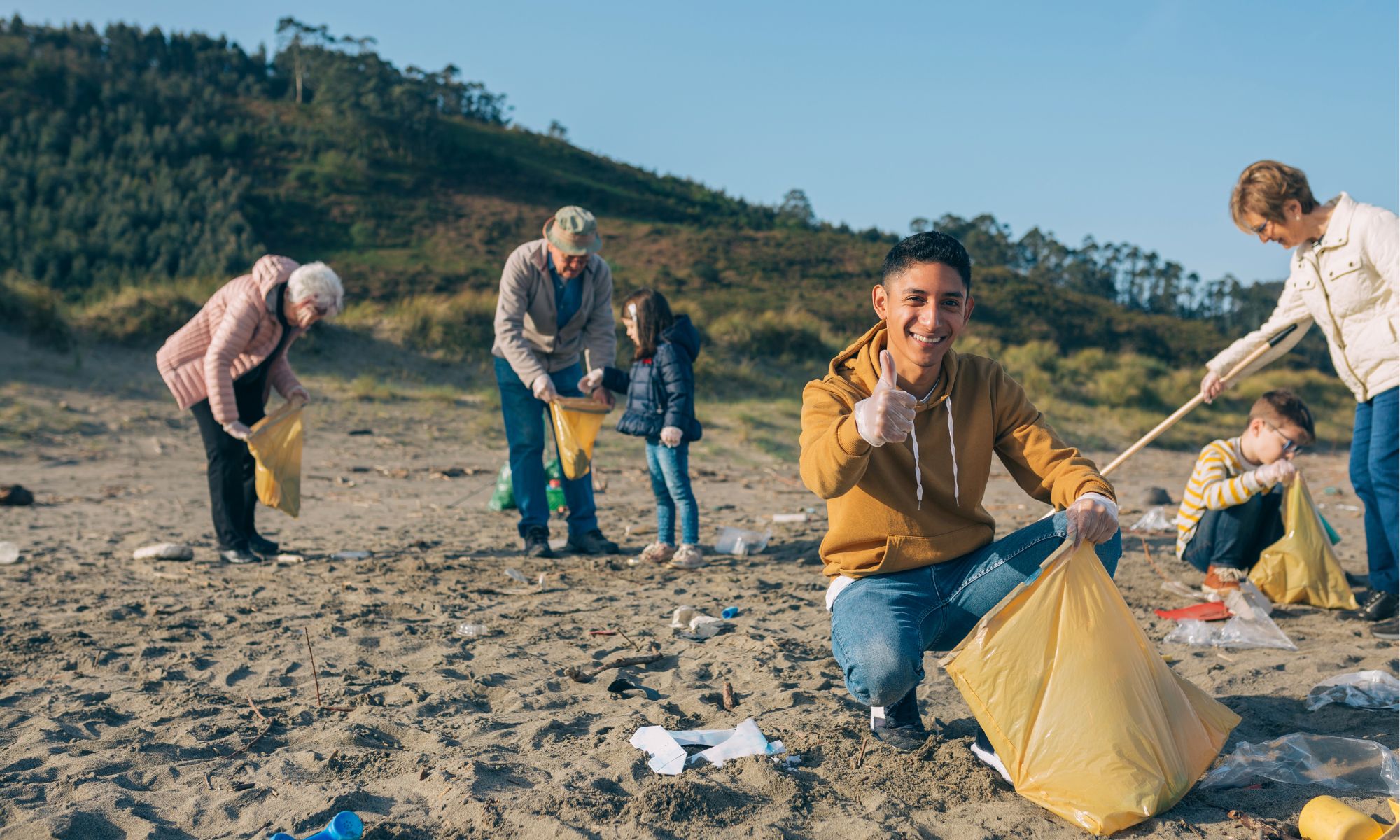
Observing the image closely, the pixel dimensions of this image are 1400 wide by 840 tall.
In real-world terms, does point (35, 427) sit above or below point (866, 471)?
below

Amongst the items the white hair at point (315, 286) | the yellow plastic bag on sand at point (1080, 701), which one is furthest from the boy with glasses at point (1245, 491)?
the white hair at point (315, 286)

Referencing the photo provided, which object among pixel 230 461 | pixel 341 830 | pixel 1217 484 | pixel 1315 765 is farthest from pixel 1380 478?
pixel 230 461

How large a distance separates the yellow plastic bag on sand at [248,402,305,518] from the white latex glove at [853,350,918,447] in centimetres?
401

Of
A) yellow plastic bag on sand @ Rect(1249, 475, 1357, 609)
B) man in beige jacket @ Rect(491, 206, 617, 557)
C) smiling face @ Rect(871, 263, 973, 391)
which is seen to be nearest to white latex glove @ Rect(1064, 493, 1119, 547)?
smiling face @ Rect(871, 263, 973, 391)

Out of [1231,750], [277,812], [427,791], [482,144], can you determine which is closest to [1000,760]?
[1231,750]

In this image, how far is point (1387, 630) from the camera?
13.4 ft

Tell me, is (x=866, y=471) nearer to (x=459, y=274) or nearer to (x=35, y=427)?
(x=35, y=427)

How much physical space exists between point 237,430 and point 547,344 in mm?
1716

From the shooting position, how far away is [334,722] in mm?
3045

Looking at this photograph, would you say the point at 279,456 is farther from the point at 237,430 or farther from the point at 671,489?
the point at 671,489

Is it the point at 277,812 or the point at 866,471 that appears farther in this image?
the point at 866,471

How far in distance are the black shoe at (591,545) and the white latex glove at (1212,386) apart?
3237mm

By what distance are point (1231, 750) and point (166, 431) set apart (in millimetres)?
9532

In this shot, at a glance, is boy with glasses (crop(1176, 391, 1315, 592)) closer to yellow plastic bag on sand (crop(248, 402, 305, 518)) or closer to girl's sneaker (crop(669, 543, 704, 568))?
girl's sneaker (crop(669, 543, 704, 568))
